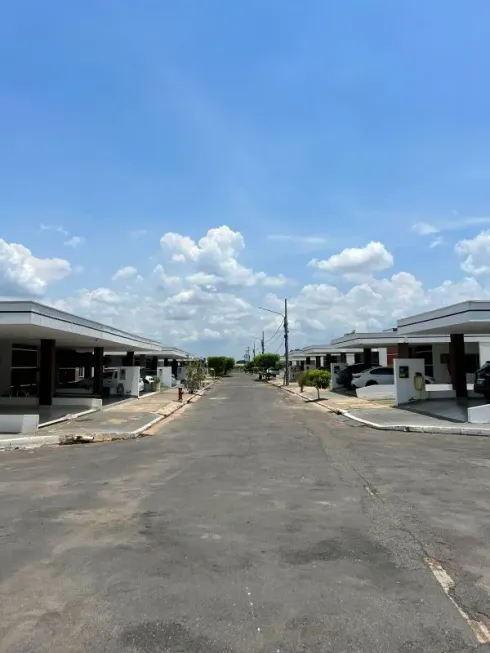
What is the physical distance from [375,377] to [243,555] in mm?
30853

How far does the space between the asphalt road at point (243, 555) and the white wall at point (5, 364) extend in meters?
18.2

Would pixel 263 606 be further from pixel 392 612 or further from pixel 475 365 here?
pixel 475 365

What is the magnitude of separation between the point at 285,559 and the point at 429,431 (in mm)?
12349

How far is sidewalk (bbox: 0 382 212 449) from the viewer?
589 inches

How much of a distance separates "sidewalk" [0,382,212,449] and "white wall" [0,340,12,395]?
22.0 ft

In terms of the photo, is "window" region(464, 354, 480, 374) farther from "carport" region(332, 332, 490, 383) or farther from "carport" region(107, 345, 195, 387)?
"carport" region(107, 345, 195, 387)

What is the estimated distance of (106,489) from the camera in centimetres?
897

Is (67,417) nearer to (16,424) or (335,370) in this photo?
(16,424)

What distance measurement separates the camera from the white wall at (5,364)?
92.4 feet

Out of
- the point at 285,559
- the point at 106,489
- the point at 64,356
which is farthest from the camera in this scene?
the point at 64,356

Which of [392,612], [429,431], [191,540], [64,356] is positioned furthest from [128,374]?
[392,612]

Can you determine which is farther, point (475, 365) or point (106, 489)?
point (475, 365)

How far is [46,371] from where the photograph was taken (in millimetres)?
23688

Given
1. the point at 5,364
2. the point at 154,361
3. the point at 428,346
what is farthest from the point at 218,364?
the point at 5,364
